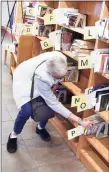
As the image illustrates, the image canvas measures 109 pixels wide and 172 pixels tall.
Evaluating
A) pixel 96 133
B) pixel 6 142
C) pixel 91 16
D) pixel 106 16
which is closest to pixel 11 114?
pixel 6 142

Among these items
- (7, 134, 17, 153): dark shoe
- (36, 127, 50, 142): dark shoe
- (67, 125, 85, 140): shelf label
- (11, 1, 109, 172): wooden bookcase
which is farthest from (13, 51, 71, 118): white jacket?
(36, 127, 50, 142): dark shoe

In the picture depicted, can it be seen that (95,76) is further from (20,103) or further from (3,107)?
(3,107)

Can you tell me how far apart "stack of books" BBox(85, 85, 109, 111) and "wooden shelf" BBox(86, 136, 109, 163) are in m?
0.30

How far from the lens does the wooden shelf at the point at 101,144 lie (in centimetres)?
190

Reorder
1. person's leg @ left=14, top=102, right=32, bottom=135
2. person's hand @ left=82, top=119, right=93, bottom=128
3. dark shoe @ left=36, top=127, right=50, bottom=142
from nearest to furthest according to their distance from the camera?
person's hand @ left=82, top=119, right=93, bottom=128 < person's leg @ left=14, top=102, right=32, bottom=135 < dark shoe @ left=36, top=127, right=50, bottom=142

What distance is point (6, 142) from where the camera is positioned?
7.78 feet

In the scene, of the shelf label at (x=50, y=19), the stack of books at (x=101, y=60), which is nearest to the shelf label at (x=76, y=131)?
the stack of books at (x=101, y=60)

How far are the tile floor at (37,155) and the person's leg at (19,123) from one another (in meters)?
0.06

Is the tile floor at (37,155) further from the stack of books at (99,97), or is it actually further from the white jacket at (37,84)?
the stack of books at (99,97)

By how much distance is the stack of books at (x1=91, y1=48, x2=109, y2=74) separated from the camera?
5.80 ft

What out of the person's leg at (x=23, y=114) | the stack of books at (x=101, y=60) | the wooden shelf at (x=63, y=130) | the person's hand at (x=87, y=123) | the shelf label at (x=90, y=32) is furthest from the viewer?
the wooden shelf at (x=63, y=130)

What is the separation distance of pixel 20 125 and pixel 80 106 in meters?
0.63

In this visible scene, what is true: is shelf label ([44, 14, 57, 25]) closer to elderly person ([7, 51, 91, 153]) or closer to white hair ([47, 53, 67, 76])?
elderly person ([7, 51, 91, 153])

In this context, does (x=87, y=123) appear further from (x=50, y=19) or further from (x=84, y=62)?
(x=50, y=19)
